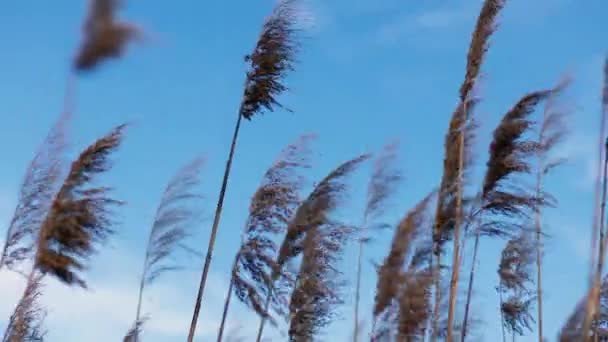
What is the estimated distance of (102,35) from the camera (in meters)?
4.03

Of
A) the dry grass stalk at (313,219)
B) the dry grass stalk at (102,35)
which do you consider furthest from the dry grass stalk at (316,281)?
the dry grass stalk at (102,35)

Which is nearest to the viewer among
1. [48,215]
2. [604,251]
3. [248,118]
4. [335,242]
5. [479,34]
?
[604,251]

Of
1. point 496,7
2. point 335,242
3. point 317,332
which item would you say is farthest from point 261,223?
point 496,7

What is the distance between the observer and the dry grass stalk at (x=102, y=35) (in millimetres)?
3990

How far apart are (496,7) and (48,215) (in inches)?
175

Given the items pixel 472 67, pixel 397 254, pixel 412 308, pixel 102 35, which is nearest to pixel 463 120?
pixel 472 67

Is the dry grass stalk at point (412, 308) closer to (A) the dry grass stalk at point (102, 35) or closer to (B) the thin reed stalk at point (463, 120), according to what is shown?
(B) the thin reed stalk at point (463, 120)

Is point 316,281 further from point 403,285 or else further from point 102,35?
point 102,35

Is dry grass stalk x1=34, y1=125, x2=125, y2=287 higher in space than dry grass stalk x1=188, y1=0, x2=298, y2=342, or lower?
lower

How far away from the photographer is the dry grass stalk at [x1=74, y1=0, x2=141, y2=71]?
3.99 m

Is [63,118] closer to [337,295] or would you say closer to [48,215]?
[48,215]

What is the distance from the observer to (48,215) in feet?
22.8

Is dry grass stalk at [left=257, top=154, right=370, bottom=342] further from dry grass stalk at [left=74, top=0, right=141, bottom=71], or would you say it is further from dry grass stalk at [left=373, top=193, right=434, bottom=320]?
dry grass stalk at [left=74, top=0, right=141, bottom=71]

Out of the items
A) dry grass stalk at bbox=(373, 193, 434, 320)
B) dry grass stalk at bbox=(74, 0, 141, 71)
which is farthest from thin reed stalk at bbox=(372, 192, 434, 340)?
dry grass stalk at bbox=(74, 0, 141, 71)
